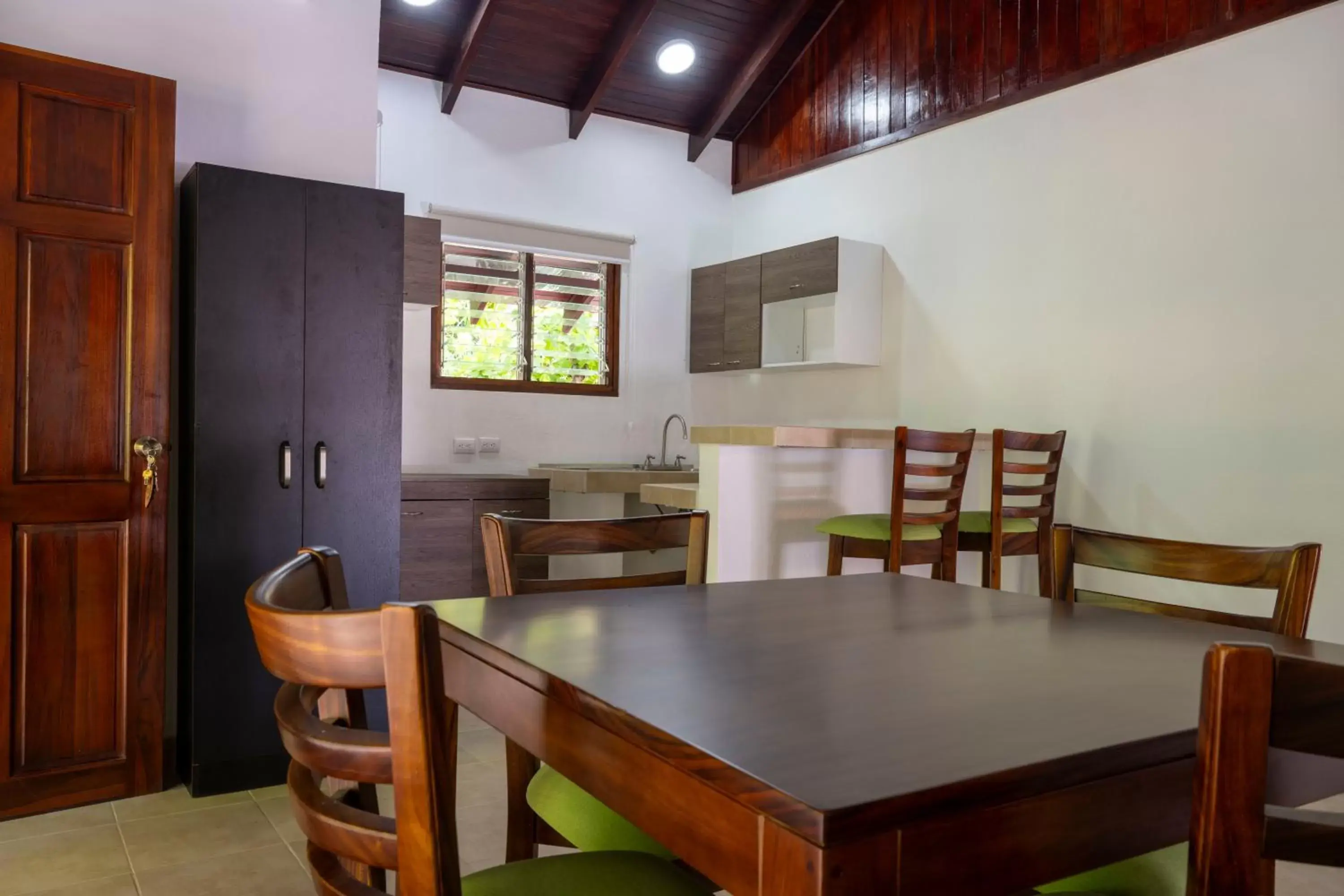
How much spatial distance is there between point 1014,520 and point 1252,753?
3.35 metres

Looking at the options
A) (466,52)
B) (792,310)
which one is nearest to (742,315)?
(792,310)

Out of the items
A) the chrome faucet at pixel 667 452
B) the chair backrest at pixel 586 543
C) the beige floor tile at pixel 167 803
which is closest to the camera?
the chair backrest at pixel 586 543

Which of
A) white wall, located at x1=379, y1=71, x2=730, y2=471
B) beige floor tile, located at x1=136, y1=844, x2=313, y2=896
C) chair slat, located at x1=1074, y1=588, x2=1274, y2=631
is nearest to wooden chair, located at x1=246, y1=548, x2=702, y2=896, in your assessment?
chair slat, located at x1=1074, y1=588, x2=1274, y2=631

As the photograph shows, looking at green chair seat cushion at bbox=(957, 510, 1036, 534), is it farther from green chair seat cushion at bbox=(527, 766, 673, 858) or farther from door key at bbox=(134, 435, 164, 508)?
door key at bbox=(134, 435, 164, 508)

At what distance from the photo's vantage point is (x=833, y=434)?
359cm

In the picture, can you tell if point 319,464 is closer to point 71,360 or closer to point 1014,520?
point 71,360

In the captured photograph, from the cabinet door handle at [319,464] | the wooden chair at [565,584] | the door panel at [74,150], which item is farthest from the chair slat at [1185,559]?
the door panel at [74,150]

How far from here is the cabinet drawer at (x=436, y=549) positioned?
492 centimetres

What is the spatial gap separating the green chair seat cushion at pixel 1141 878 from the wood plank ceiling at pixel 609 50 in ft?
16.2

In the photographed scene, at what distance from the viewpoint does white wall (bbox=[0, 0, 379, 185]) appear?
288 cm

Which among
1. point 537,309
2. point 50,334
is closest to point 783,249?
point 537,309

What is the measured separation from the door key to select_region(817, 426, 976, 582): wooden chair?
220 centimetres

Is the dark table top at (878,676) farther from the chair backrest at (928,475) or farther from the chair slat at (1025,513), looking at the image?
the chair slat at (1025,513)

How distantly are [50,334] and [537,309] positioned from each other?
11.8 ft
